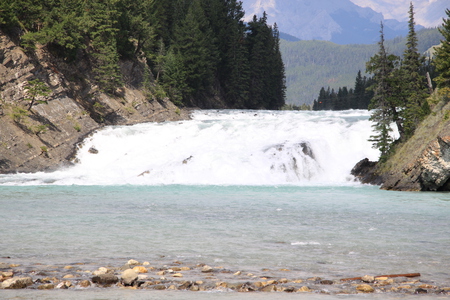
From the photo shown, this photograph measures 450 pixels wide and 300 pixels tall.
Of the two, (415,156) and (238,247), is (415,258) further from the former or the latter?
(415,156)

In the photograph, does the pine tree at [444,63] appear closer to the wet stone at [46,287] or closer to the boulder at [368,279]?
the boulder at [368,279]

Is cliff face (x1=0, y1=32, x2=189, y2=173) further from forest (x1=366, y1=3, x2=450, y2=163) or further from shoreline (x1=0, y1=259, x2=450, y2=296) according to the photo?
shoreline (x1=0, y1=259, x2=450, y2=296)

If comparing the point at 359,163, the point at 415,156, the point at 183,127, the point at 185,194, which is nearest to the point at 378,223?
the point at 185,194

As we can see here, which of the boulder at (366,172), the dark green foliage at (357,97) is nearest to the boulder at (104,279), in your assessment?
the boulder at (366,172)

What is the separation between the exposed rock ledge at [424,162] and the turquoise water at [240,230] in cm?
177

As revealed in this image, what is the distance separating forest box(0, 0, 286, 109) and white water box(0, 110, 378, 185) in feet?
35.8

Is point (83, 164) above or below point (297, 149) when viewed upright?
below

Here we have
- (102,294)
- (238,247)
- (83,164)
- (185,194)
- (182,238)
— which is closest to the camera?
(102,294)

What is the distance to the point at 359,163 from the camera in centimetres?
3238

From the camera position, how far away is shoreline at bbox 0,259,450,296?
6852 mm

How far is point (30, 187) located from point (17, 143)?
8043 millimetres

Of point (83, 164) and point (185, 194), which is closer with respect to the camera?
point (185, 194)

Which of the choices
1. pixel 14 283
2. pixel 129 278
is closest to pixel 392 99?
pixel 129 278

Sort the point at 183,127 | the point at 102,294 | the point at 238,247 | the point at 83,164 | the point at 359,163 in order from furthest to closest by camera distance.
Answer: the point at 183,127 → the point at 83,164 → the point at 359,163 → the point at 238,247 → the point at 102,294
